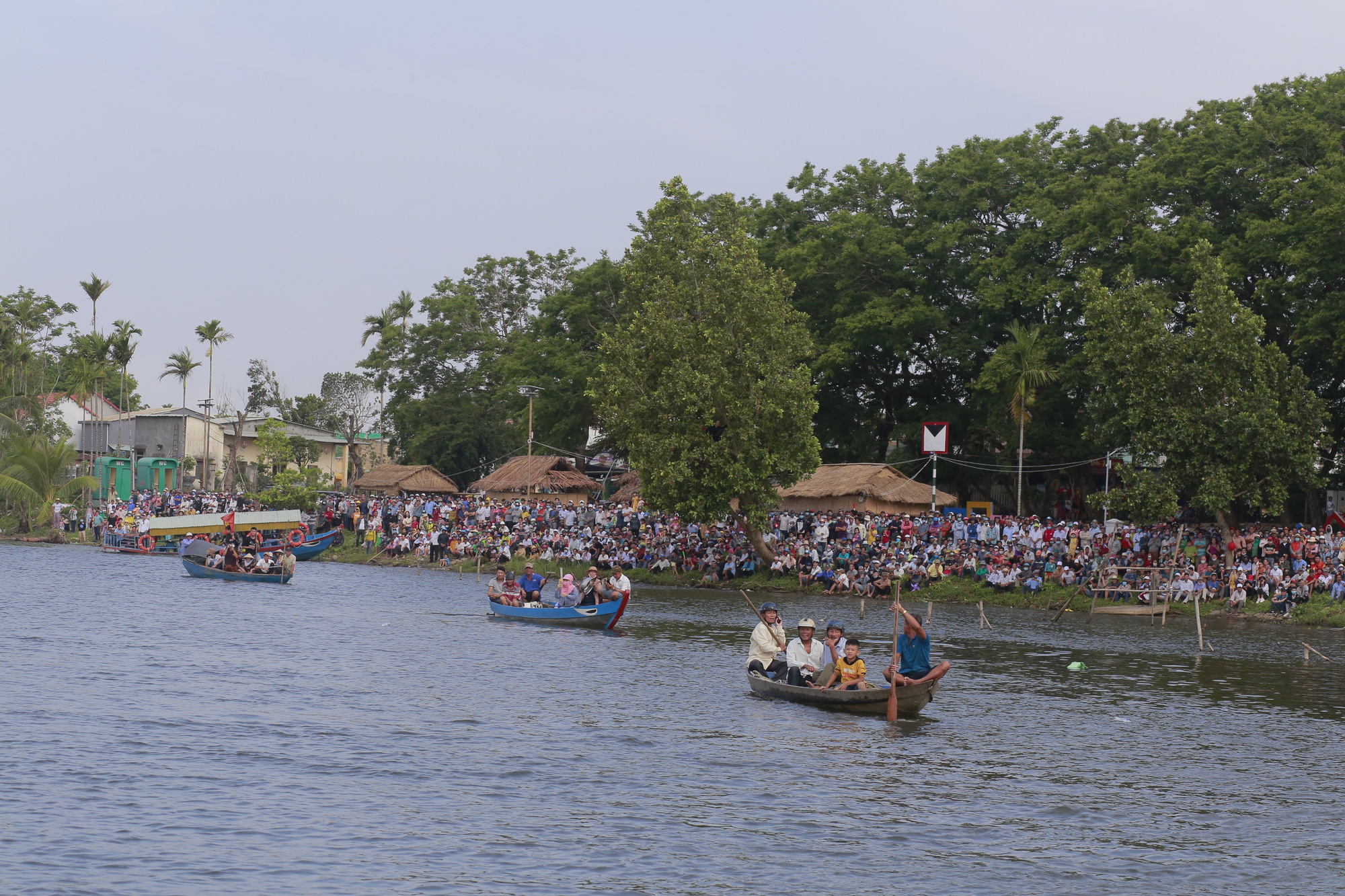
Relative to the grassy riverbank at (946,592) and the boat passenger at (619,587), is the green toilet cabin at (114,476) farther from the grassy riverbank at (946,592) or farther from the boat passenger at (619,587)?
the boat passenger at (619,587)

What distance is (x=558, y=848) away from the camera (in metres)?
12.6

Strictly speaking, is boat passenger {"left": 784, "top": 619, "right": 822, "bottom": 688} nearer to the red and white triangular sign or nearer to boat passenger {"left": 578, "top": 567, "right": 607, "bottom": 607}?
boat passenger {"left": 578, "top": 567, "right": 607, "bottom": 607}

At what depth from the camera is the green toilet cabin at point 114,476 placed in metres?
82.2

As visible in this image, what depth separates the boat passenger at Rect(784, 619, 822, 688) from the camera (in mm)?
21281

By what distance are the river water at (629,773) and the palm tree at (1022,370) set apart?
19.9 meters

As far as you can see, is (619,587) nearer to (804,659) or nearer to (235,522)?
(804,659)

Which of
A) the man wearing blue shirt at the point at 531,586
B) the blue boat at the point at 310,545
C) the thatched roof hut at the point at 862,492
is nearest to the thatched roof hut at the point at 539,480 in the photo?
the blue boat at the point at 310,545

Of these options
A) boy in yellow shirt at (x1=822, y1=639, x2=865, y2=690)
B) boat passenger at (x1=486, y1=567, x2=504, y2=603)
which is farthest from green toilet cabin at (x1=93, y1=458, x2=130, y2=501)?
boy in yellow shirt at (x1=822, y1=639, x2=865, y2=690)

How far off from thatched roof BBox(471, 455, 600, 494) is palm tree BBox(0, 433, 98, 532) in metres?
23.1

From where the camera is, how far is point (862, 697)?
795 inches

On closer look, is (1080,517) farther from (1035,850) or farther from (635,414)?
(1035,850)

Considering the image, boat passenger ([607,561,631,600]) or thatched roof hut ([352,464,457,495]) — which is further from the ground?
thatched roof hut ([352,464,457,495])

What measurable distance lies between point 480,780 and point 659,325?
108ft

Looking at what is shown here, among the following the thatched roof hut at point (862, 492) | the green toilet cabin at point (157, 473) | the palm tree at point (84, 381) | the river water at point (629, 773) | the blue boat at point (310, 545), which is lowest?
the river water at point (629, 773)
